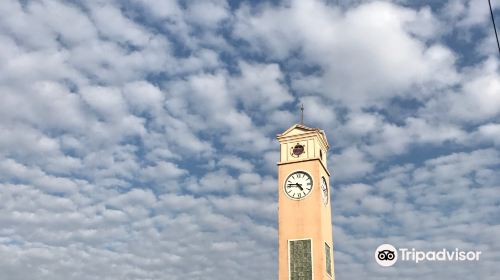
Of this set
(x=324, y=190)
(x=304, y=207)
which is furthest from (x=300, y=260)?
(x=324, y=190)

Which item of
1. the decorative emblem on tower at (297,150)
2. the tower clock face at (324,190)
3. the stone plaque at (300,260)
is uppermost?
the decorative emblem on tower at (297,150)

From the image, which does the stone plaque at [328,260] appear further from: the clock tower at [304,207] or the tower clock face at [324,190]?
the tower clock face at [324,190]

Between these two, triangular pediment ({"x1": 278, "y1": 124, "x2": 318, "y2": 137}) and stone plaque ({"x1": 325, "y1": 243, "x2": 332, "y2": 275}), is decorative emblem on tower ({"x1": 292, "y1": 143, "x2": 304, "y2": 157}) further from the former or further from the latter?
stone plaque ({"x1": 325, "y1": 243, "x2": 332, "y2": 275})

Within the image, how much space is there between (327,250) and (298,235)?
7.10ft

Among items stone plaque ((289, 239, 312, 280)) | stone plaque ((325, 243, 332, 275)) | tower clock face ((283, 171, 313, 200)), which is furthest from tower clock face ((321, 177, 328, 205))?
stone plaque ((289, 239, 312, 280))

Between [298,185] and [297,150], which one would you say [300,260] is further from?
[297,150]

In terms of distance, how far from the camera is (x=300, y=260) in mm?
31172

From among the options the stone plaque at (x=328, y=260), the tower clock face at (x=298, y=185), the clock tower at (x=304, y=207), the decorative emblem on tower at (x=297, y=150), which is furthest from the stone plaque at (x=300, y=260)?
the decorative emblem on tower at (x=297, y=150)

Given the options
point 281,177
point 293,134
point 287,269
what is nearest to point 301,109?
point 293,134

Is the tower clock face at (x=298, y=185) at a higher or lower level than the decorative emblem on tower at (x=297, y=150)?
lower

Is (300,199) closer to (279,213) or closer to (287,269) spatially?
(279,213)

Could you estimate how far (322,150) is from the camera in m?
35.5

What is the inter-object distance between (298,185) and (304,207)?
159 centimetres

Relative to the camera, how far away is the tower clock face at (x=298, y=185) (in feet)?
109
